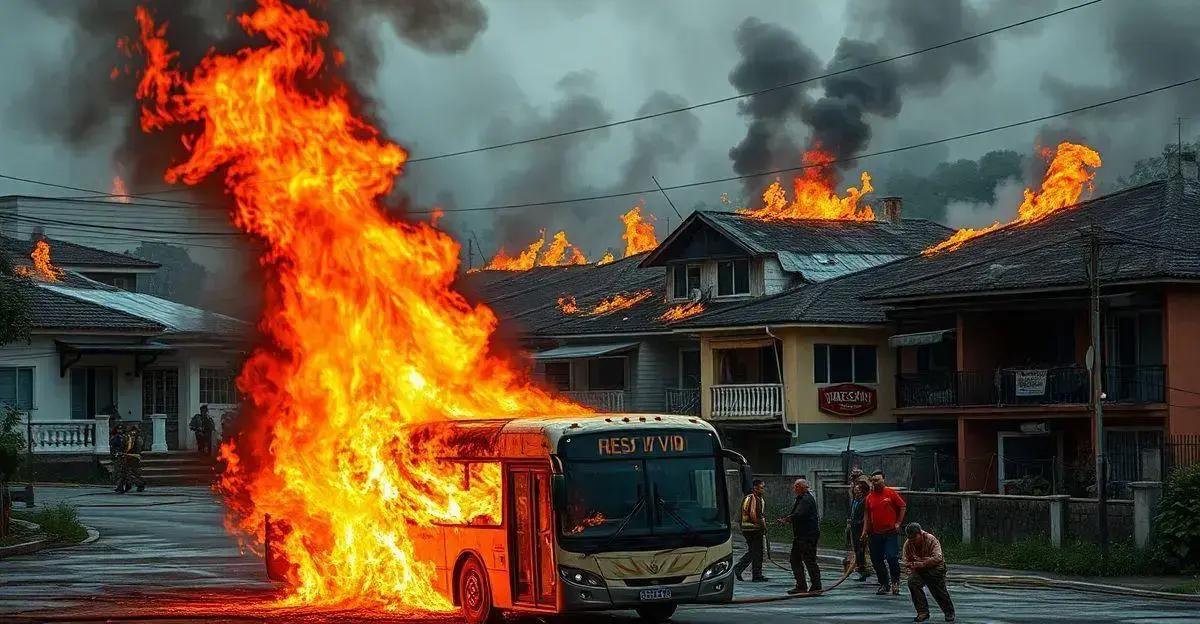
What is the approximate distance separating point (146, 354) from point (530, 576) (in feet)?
107

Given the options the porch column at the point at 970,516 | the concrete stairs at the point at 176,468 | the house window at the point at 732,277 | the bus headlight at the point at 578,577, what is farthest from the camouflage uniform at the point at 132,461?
the bus headlight at the point at 578,577

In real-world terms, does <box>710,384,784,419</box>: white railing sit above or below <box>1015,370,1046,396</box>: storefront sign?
below

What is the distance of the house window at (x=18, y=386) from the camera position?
1770 inches

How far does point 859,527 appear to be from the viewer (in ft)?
80.3

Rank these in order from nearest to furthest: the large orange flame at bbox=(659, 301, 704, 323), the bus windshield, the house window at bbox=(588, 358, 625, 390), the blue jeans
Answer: the bus windshield
the blue jeans
the large orange flame at bbox=(659, 301, 704, 323)
the house window at bbox=(588, 358, 625, 390)

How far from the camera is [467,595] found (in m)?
19.0

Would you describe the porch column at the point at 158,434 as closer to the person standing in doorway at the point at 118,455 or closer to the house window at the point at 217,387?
the person standing in doorway at the point at 118,455

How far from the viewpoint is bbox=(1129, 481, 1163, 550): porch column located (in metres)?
26.0

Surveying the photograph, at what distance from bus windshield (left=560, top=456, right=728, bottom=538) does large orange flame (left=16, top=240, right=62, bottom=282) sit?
117 feet

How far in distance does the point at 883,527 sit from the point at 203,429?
2913cm

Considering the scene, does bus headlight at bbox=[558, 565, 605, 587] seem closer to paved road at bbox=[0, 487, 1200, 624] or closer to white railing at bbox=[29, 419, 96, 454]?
paved road at bbox=[0, 487, 1200, 624]

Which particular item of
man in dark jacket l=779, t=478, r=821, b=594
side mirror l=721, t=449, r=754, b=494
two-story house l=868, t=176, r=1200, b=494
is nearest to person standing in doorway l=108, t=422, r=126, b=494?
two-story house l=868, t=176, r=1200, b=494

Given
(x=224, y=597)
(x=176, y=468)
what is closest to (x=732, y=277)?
(x=176, y=468)

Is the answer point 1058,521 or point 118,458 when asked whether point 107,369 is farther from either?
point 1058,521
